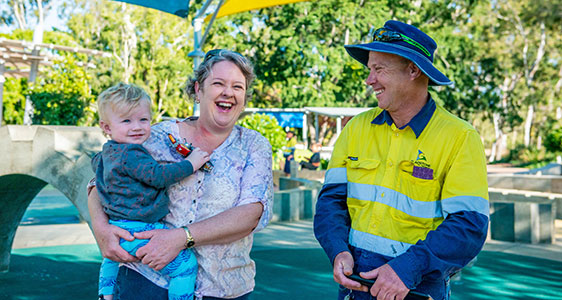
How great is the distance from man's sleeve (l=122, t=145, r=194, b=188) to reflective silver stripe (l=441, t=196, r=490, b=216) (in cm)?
110

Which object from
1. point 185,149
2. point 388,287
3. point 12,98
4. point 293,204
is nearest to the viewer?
point 388,287

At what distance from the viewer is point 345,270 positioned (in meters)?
2.53

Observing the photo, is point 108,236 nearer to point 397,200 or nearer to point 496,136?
point 397,200

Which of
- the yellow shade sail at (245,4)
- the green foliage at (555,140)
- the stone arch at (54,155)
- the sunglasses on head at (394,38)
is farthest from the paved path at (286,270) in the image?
the green foliage at (555,140)

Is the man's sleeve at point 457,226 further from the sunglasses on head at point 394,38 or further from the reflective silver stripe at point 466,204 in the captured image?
the sunglasses on head at point 394,38

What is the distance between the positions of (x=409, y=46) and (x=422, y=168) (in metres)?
0.54

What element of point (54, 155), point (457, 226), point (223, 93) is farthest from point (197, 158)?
point (54, 155)

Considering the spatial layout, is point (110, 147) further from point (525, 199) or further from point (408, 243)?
point (525, 199)

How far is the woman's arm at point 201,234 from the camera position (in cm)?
255

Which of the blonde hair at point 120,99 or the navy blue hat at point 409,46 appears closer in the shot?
the navy blue hat at point 409,46

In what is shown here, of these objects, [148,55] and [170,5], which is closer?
[170,5]

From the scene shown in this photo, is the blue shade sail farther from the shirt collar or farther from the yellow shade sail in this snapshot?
the shirt collar

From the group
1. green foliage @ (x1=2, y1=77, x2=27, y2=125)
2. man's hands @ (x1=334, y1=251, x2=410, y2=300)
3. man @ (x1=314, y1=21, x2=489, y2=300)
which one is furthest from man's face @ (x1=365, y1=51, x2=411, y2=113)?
green foliage @ (x1=2, y1=77, x2=27, y2=125)

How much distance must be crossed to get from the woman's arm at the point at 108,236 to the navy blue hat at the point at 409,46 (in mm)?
1362
